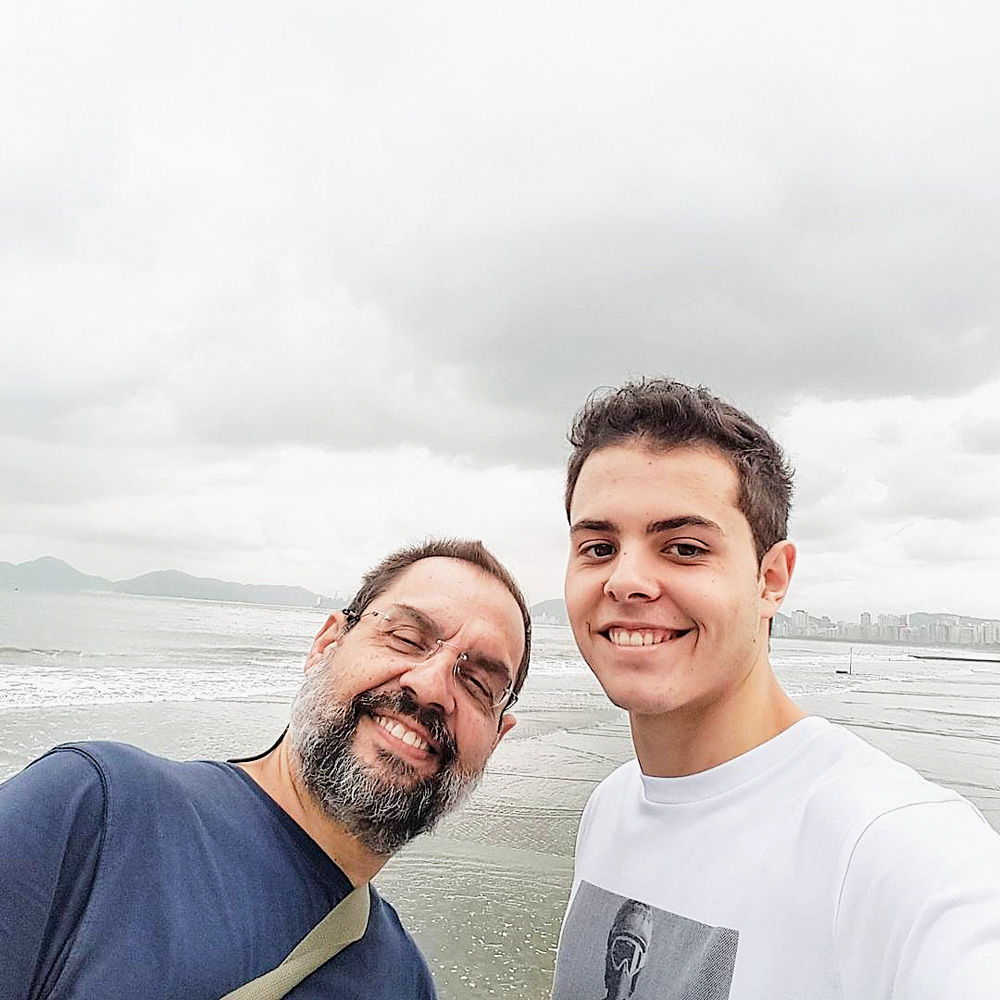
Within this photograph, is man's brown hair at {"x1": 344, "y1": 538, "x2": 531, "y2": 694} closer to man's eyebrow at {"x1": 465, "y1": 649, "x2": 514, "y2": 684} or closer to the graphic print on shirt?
man's eyebrow at {"x1": 465, "y1": 649, "x2": 514, "y2": 684}

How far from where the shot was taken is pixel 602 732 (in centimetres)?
1795

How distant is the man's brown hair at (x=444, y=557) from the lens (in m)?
3.24

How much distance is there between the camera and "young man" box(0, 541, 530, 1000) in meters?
1.88

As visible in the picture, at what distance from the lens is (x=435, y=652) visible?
3.00m

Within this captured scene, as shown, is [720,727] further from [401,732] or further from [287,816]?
[287,816]

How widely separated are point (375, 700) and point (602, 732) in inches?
630

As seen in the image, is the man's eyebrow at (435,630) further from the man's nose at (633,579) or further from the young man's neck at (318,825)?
the man's nose at (633,579)

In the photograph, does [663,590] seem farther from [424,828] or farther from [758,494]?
[424,828]

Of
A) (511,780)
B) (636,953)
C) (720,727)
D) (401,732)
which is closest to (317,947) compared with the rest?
(401,732)

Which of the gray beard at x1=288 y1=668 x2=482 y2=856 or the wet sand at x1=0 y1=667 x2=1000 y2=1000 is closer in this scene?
the gray beard at x1=288 y1=668 x2=482 y2=856

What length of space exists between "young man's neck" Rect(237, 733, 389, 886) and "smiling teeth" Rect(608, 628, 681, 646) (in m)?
1.12

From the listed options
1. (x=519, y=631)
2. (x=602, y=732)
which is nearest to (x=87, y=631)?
(x=602, y=732)

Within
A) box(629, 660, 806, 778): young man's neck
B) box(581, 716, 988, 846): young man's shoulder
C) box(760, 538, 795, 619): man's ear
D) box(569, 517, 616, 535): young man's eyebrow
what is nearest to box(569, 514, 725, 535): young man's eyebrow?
box(569, 517, 616, 535): young man's eyebrow

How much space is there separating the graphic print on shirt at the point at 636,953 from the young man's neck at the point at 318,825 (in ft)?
2.22
